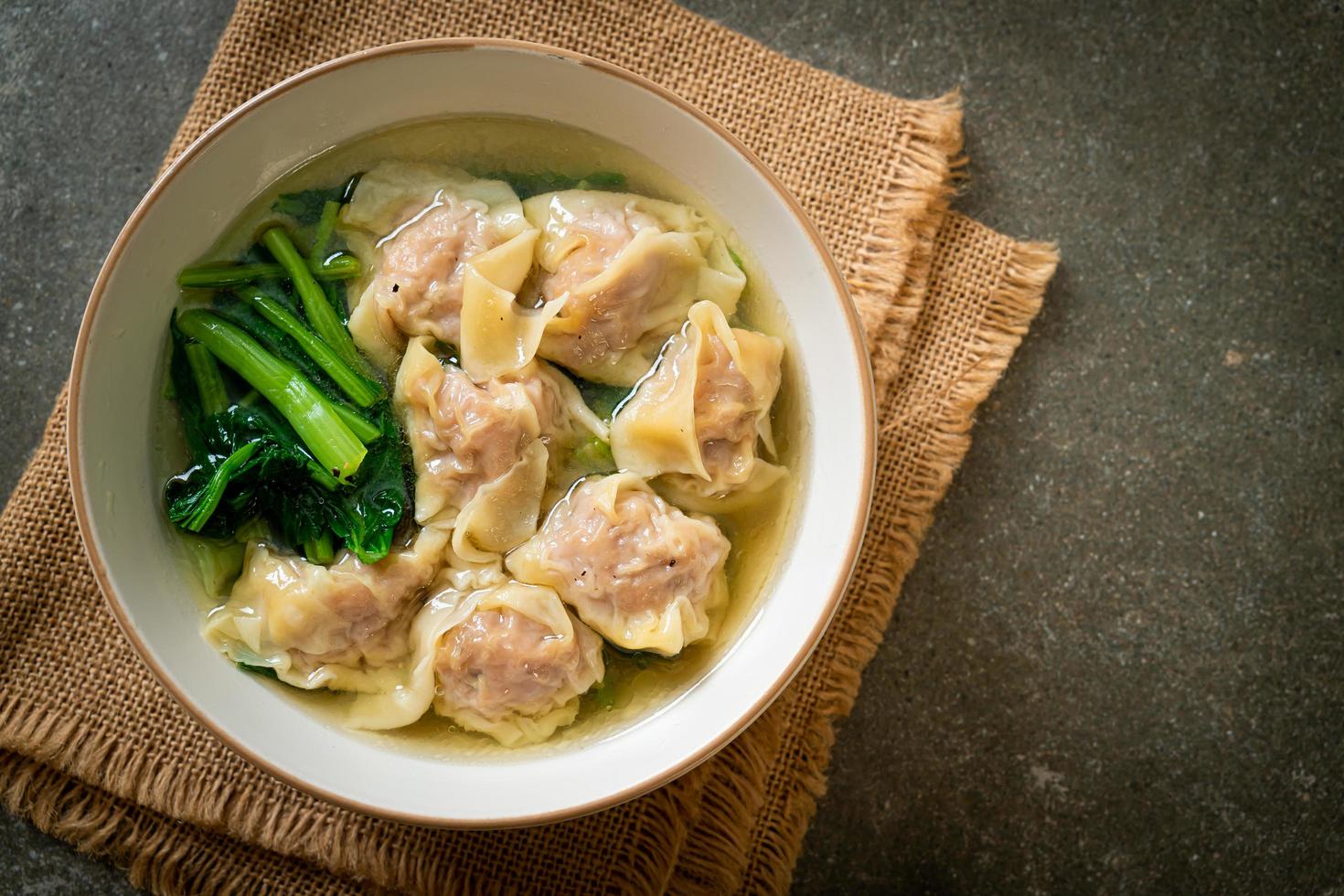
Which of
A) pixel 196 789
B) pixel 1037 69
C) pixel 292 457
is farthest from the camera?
pixel 1037 69

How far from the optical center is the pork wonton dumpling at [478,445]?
2.07 meters

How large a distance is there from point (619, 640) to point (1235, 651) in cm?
163

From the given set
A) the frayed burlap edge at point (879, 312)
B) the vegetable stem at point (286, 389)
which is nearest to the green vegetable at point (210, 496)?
the vegetable stem at point (286, 389)

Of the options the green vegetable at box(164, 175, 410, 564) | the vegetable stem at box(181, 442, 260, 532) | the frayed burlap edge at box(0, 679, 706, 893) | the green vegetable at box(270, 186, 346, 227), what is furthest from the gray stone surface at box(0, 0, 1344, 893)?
the vegetable stem at box(181, 442, 260, 532)

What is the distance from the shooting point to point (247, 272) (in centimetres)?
212

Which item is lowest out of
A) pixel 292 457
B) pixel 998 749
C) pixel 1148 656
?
pixel 998 749

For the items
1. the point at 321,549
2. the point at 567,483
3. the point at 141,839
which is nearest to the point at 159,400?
the point at 321,549

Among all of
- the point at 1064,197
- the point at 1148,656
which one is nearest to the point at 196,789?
the point at 1148,656

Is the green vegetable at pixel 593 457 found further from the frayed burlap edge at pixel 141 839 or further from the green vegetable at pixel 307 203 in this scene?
the frayed burlap edge at pixel 141 839

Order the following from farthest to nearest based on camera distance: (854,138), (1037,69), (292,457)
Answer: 1. (1037,69)
2. (854,138)
3. (292,457)

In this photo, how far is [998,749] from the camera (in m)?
2.51

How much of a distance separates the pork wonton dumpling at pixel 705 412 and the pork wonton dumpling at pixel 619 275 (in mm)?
77

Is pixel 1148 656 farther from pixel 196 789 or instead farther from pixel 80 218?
pixel 80 218

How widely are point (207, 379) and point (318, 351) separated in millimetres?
241
